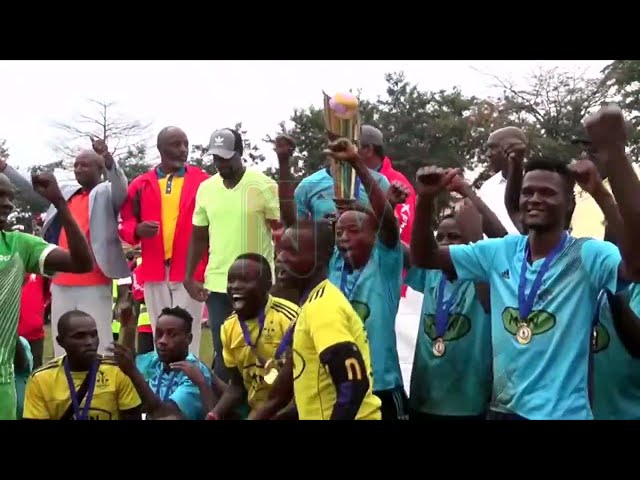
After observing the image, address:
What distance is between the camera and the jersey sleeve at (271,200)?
491 centimetres

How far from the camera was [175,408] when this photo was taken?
14.8 ft

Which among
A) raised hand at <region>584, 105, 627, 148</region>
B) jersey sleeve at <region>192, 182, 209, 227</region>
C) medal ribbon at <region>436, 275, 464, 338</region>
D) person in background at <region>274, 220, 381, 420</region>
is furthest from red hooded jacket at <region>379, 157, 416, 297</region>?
raised hand at <region>584, 105, 627, 148</region>

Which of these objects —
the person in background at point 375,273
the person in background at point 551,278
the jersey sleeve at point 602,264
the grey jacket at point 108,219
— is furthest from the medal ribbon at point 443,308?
the grey jacket at point 108,219

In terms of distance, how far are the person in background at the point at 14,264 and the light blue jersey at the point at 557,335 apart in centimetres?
199

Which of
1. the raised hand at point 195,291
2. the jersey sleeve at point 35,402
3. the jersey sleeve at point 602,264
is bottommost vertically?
the jersey sleeve at point 35,402

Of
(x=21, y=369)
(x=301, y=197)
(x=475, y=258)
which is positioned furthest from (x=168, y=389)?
(x=475, y=258)

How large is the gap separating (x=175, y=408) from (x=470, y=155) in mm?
1945

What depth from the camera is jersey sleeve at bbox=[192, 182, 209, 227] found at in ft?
16.5

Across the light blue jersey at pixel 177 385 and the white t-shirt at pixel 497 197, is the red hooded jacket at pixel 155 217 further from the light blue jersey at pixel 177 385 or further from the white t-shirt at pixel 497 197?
the white t-shirt at pixel 497 197

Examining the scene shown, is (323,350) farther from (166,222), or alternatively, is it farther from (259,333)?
(166,222)

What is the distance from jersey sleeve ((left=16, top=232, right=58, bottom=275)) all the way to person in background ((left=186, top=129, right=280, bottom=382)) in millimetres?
840

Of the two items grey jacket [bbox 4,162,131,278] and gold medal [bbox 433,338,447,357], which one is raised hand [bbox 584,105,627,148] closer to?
gold medal [bbox 433,338,447,357]
